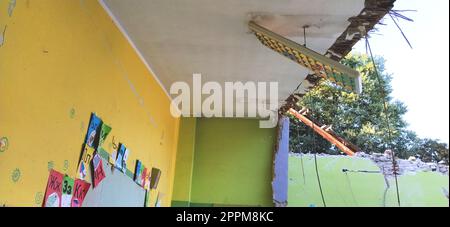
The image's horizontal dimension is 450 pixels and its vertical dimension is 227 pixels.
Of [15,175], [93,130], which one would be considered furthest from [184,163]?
[15,175]

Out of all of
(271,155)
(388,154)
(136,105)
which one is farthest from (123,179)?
(388,154)

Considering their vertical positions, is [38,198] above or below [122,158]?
below

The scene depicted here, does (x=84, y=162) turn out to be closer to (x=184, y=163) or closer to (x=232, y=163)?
(x=184, y=163)

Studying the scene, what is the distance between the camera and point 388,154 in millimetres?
3605

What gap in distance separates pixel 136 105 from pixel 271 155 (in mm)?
1645

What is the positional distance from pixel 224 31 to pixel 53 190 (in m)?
1.10

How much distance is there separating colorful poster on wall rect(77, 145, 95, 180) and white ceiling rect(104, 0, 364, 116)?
683 millimetres

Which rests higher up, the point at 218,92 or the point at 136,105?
the point at 218,92

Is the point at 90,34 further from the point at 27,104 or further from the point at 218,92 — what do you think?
the point at 218,92

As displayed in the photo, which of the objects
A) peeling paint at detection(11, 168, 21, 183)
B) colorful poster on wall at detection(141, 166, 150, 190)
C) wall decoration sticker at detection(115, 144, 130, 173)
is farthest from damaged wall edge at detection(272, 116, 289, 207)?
peeling paint at detection(11, 168, 21, 183)

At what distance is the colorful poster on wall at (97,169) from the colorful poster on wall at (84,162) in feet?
0.18

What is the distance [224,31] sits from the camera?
1.92 meters

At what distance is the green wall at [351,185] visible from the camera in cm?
343

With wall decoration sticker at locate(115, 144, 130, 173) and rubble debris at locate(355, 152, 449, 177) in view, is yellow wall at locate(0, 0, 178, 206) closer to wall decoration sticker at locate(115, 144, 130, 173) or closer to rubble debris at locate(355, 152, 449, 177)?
wall decoration sticker at locate(115, 144, 130, 173)
